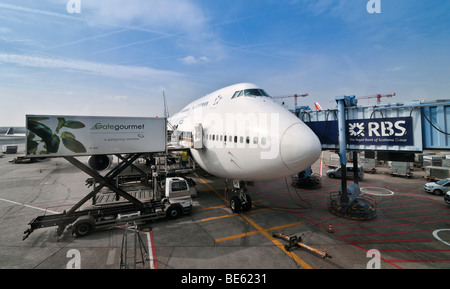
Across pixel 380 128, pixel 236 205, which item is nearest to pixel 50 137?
pixel 236 205

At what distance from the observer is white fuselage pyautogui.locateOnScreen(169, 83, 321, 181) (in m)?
10.1

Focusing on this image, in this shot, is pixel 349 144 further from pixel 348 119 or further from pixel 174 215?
pixel 174 215

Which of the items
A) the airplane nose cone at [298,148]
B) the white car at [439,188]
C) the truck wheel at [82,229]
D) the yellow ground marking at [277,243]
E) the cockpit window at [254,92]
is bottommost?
the yellow ground marking at [277,243]

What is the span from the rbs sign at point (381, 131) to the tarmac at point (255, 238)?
5.65 m

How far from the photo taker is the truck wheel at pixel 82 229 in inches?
469

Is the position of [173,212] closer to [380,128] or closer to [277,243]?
[277,243]

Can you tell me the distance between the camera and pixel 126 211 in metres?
14.2

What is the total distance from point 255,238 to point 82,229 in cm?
999

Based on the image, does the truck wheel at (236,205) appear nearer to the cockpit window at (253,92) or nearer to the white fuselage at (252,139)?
the white fuselage at (252,139)

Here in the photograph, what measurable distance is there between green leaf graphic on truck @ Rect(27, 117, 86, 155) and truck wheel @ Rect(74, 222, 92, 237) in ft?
14.7

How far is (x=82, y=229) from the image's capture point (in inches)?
477

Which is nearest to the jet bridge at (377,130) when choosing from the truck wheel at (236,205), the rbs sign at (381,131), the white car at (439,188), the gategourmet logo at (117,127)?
the rbs sign at (381,131)

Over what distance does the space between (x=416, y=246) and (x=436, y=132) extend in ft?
21.6
